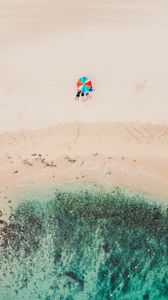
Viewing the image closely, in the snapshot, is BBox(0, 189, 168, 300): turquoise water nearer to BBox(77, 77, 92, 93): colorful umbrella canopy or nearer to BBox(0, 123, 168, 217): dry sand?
BBox(0, 123, 168, 217): dry sand

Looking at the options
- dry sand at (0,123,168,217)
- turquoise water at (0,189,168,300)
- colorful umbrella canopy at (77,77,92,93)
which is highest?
colorful umbrella canopy at (77,77,92,93)

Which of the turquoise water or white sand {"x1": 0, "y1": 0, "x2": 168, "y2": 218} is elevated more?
white sand {"x1": 0, "y1": 0, "x2": 168, "y2": 218}

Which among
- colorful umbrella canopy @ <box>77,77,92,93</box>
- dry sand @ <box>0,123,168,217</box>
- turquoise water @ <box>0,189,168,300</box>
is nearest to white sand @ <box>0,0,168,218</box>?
dry sand @ <box>0,123,168,217</box>

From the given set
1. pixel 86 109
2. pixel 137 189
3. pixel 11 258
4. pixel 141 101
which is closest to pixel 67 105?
pixel 86 109

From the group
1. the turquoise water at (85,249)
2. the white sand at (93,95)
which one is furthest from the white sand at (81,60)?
the turquoise water at (85,249)

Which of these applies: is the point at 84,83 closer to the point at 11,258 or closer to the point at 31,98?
the point at 31,98

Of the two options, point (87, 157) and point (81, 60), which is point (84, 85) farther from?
point (87, 157)

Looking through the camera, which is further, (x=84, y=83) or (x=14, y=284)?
(x=84, y=83)
